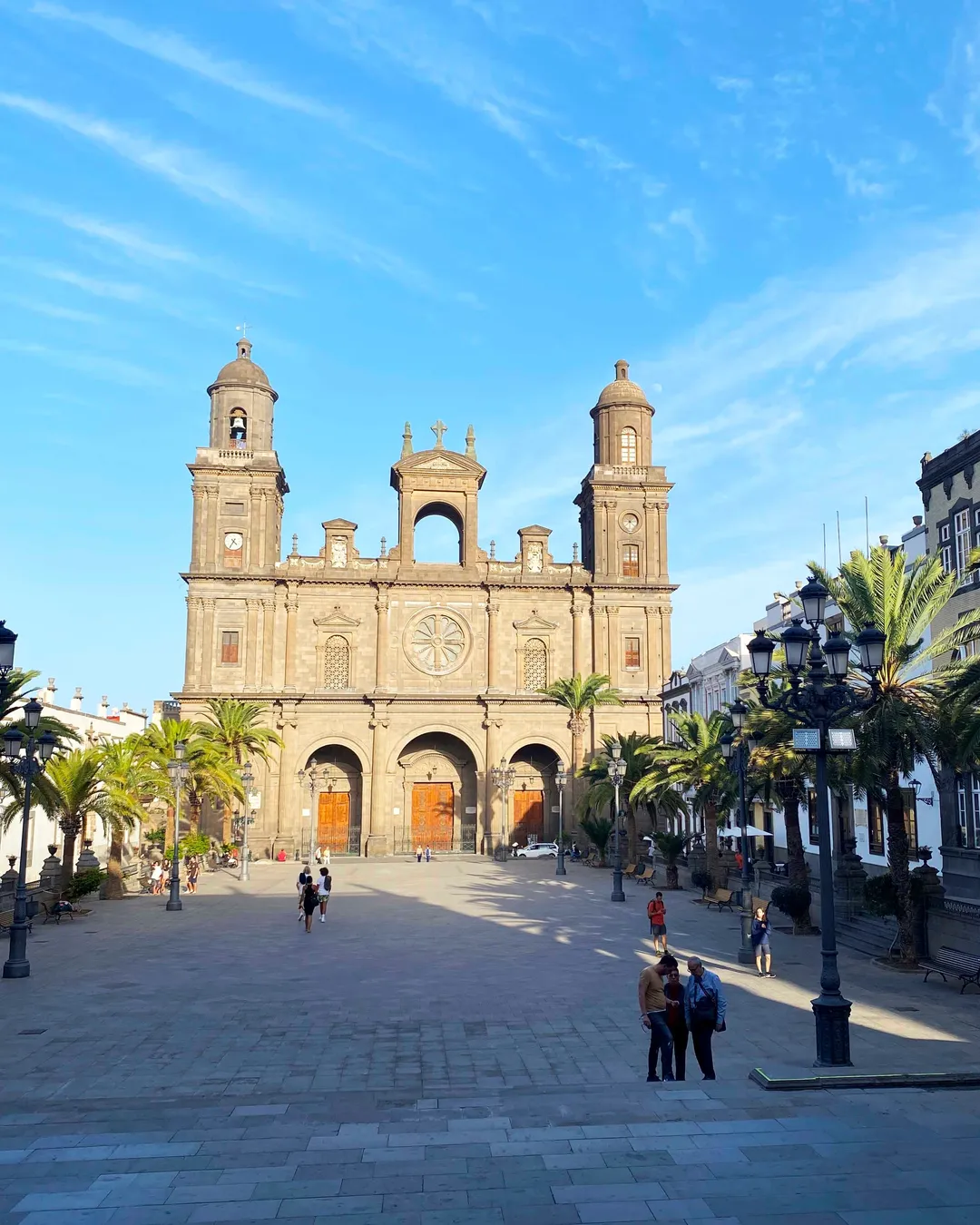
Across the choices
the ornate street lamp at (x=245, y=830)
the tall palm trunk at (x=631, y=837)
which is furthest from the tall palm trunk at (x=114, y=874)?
the tall palm trunk at (x=631, y=837)

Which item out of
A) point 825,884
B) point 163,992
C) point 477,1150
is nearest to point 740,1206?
point 477,1150

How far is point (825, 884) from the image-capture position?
1384 cm

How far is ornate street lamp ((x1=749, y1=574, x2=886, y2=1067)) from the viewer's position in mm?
13055

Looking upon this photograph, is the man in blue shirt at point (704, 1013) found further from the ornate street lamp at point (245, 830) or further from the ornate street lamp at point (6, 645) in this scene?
the ornate street lamp at point (245, 830)

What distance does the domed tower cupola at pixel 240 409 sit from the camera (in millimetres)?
59969

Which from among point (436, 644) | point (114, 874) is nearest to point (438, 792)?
point (436, 644)

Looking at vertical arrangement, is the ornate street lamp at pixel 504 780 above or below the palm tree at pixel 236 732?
below

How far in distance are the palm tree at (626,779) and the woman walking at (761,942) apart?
22.8 m

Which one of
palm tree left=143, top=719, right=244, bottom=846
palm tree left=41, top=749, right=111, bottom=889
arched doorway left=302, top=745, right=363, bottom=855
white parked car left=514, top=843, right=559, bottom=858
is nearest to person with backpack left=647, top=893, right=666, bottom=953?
palm tree left=41, top=749, right=111, bottom=889

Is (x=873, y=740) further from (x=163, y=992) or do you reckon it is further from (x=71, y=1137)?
(x=71, y=1137)

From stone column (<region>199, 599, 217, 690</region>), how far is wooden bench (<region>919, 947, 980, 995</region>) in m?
43.1

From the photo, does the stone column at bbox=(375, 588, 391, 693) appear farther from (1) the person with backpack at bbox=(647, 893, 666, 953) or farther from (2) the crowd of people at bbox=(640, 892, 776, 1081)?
(2) the crowd of people at bbox=(640, 892, 776, 1081)

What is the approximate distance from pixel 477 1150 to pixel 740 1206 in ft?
8.79

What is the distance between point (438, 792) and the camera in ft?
200
